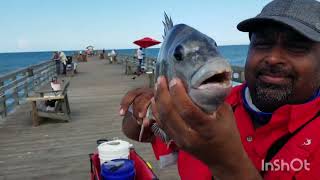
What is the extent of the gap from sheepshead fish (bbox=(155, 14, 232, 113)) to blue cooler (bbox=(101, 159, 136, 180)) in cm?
252

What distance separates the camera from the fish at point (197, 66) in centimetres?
121

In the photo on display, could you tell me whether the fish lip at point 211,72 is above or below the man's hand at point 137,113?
above

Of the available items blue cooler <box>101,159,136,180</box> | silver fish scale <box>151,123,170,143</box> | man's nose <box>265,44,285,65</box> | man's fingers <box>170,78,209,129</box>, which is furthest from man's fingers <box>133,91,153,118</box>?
blue cooler <box>101,159,136,180</box>

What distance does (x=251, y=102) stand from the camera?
6.55 feet

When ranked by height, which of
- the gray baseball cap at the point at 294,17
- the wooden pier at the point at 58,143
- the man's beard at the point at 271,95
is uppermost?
the gray baseball cap at the point at 294,17

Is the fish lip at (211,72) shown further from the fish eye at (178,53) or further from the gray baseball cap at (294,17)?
the gray baseball cap at (294,17)

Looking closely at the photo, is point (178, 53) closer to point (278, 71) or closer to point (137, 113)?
point (278, 71)

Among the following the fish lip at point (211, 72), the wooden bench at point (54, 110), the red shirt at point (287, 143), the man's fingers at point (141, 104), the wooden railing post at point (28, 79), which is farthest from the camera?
the wooden railing post at point (28, 79)

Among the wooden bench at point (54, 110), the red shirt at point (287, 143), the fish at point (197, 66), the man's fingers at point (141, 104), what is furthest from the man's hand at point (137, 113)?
the wooden bench at point (54, 110)

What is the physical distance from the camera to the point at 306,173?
1671 millimetres

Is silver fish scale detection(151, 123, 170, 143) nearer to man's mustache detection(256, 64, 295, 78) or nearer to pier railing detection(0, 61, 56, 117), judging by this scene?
man's mustache detection(256, 64, 295, 78)

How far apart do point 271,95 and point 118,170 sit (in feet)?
8.17

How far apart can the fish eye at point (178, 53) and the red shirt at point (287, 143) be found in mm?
640

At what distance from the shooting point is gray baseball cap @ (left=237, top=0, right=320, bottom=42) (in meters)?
1.75
